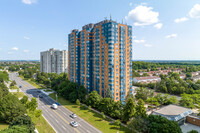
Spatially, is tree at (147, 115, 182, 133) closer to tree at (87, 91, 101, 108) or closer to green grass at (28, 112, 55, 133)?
tree at (87, 91, 101, 108)

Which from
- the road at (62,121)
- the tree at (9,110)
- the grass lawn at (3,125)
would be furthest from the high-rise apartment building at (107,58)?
the grass lawn at (3,125)

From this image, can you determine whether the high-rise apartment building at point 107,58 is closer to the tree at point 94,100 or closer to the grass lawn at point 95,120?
the tree at point 94,100

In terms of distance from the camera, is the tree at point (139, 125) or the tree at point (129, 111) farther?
the tree at point (129, 111)

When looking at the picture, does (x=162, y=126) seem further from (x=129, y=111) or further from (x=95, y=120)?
(x=95, y=120)

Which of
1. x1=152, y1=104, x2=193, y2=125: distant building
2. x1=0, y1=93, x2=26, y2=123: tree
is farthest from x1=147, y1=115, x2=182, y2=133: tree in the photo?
x1=0, y1=93, x2=26, y2=123: tree

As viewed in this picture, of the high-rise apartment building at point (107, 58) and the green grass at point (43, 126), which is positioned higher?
the high-rise apartment building at point (107, 58)

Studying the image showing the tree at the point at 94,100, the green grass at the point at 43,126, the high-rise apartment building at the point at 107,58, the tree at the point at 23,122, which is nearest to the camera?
the tree at the point at 23,122

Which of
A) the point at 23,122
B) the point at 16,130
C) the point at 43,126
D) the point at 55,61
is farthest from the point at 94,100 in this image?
the point at 55,61
